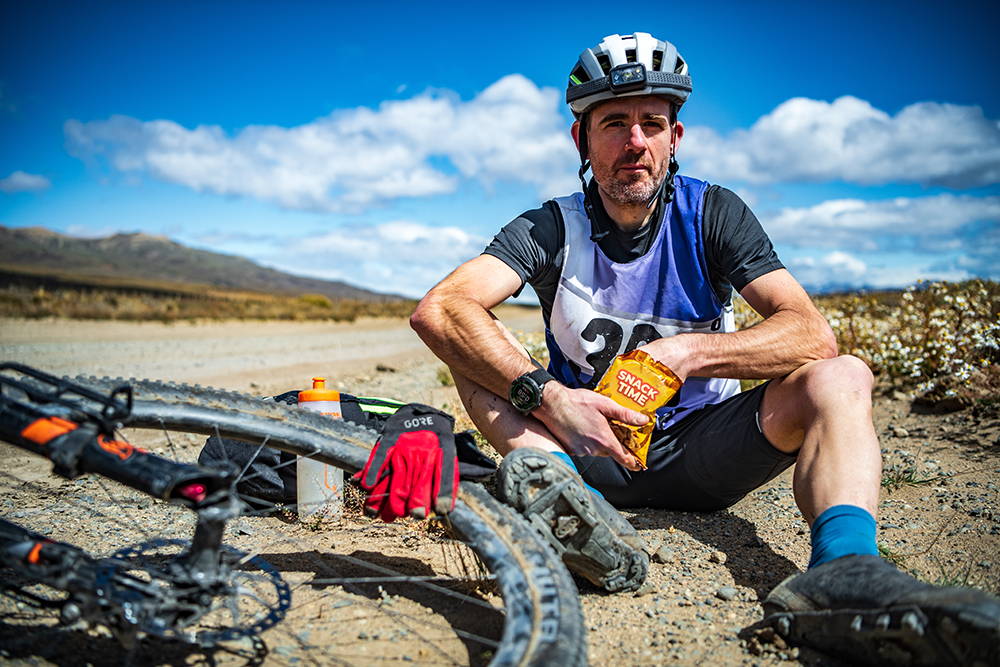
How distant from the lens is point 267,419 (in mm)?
2389

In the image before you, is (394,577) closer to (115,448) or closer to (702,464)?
(115,448)

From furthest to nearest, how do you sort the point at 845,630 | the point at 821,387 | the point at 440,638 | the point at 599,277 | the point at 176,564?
the point at 599,277 → the point at 821,387 → the point at 440,638 → the point at 845,630 → the point at 176,564

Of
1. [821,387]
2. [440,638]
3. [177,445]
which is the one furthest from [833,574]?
[177,445]

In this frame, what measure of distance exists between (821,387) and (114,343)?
1455 centimetres

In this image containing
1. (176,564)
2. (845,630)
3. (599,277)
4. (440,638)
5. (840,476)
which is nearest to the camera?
(176,564)

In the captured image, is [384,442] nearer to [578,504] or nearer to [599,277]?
[578,504]

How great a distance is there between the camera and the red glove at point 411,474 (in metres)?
2.17

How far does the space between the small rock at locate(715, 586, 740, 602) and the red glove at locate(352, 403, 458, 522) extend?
44.0 inches

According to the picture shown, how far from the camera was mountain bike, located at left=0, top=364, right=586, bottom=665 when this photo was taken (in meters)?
1.65

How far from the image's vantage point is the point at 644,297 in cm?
313

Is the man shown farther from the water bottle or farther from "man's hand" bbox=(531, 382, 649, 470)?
the water bottle

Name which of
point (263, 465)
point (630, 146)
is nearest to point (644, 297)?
point (630, 146)

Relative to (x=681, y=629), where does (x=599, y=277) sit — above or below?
above

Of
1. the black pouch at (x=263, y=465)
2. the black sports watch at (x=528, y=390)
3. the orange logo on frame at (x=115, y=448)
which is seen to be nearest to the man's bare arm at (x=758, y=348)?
the black sports watch at (x=528, y=390)
